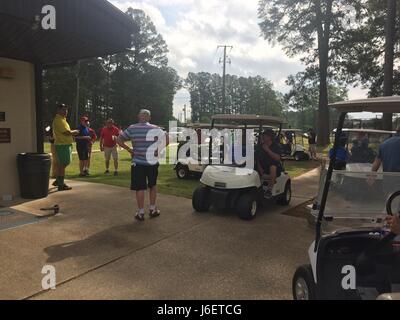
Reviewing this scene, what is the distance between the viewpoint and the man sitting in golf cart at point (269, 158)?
7441 mm

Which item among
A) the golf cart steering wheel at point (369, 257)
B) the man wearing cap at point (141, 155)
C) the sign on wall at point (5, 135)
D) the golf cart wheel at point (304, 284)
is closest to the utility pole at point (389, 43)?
the man wearing cap at point (141, 155)

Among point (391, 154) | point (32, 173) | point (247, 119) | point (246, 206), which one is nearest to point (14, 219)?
point (32, 173)

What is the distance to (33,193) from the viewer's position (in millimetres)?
7801

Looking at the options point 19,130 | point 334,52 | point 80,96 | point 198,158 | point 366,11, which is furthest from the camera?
point 80,96

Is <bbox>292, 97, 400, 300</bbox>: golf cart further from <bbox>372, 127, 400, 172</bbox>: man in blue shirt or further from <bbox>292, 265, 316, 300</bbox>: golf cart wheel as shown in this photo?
<bbox>372, 127, 400, 172</bbox>: man in blue shirt

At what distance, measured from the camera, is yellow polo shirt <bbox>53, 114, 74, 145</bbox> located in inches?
335

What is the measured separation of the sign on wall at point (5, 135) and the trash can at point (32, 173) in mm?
367

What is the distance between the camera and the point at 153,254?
4.99 meters

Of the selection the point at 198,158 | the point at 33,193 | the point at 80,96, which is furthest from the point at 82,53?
the point at 80,96

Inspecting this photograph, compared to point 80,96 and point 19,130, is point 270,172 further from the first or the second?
point 80,96

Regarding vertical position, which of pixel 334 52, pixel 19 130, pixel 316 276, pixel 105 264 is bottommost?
pixel 105 264

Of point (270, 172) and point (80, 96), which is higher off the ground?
point (80, 96)

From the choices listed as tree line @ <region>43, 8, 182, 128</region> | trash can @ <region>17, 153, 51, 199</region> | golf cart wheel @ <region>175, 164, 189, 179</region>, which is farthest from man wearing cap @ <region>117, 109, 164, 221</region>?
tree line @ <region>43, 8, 182, 128</region>

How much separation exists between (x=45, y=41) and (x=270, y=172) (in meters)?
4.76
